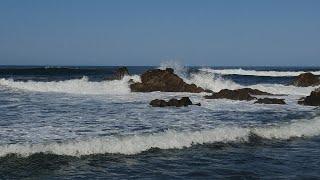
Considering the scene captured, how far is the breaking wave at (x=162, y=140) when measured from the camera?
37.8 ft

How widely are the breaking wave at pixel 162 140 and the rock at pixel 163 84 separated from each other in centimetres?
1526

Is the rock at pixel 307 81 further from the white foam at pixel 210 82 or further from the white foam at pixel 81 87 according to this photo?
the white foam at pixel 81 87

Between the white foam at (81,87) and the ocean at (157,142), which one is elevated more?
the white foam at (81,87)

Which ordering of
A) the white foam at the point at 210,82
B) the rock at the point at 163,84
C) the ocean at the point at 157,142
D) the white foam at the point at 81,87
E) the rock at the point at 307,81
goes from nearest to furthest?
1. the ocean at the point at 157,142
2. the rock at the point at 163,84
3. the white foam at the point at 81,87
4. the white foam at the point at 210,82
5. the rock at the point at 307,81

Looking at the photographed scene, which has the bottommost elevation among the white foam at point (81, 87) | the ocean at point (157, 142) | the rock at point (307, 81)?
the ocean at point (157, 142)

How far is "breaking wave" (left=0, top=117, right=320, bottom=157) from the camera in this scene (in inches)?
454

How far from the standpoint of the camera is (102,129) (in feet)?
48.3

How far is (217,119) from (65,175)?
908cm

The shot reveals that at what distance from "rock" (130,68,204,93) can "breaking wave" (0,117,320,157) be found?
1526 centimetres

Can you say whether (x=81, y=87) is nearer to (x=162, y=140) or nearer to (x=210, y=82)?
(x=210, y=82)

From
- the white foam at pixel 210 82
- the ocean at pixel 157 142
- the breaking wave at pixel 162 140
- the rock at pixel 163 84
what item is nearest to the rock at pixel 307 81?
the white foam at pixel 210 82

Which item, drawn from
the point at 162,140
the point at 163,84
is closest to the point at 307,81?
the point at 163,84

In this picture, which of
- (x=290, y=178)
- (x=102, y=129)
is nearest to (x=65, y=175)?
(x=290, y=178)

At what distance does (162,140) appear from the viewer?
42.8ft
